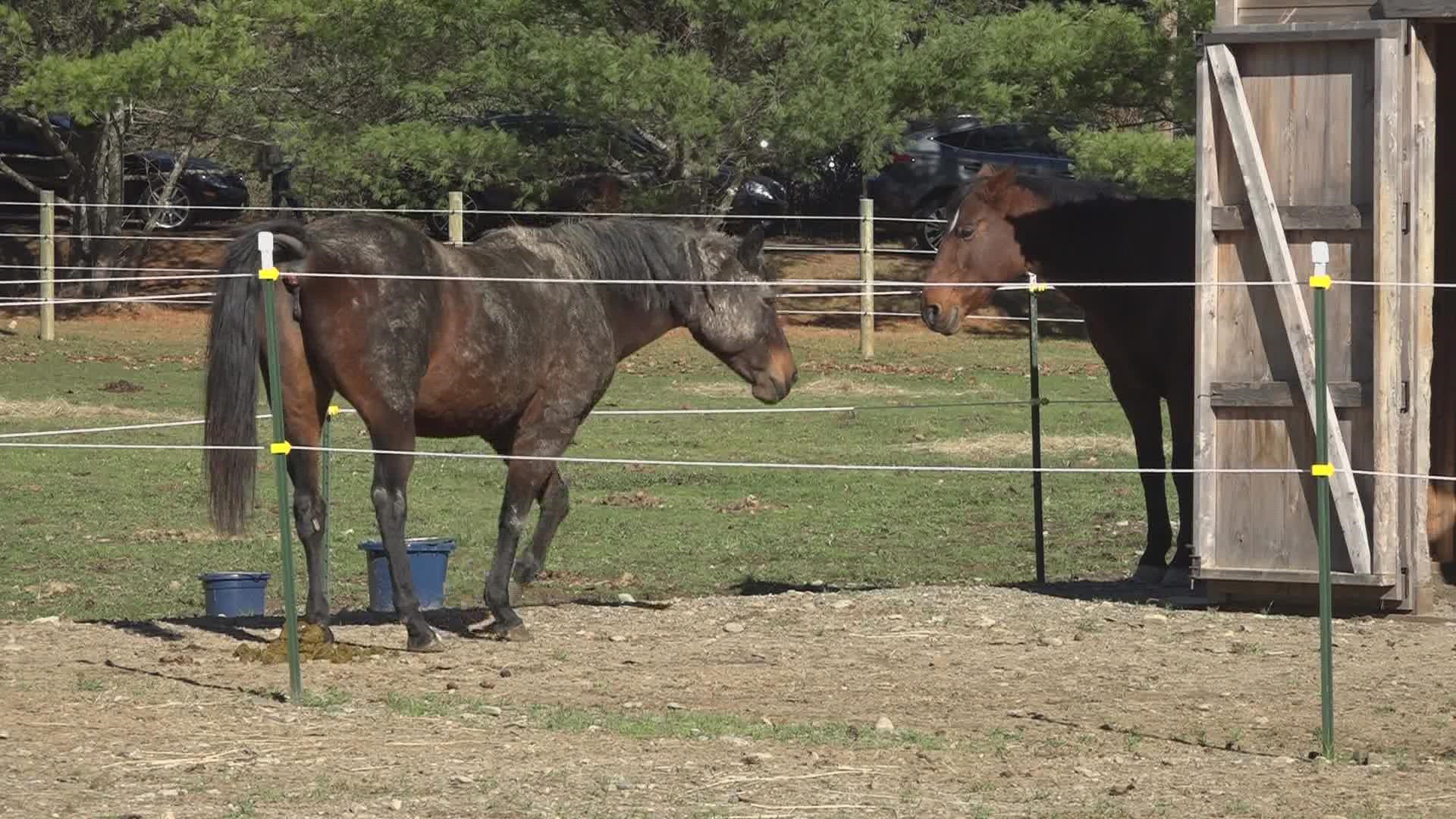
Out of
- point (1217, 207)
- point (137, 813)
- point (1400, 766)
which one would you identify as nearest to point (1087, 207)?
point (1217, 207)

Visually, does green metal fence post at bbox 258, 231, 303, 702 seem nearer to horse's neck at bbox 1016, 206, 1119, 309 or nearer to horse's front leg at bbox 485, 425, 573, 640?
horse's front leg at bbox 485, 425, 573, 640

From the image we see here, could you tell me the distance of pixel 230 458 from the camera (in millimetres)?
7867

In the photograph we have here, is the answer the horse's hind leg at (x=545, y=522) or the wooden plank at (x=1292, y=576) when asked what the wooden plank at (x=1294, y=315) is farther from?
the horse's hind leg at (x=545, y=522)

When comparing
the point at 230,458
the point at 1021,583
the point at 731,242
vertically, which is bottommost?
the point at 1021,583

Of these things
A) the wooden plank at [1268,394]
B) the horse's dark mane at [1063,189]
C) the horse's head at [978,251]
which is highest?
the horse's dark mane at [1063,189]

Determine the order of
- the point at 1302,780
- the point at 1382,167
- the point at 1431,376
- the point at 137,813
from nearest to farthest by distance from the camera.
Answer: the point at 137,813
the point at 1302,780
the point at 1382,167
the point at 1431,376

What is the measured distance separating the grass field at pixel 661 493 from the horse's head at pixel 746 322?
0.47 meters

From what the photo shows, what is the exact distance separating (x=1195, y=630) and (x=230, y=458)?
4183 millimetres

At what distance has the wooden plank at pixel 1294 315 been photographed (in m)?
9.07

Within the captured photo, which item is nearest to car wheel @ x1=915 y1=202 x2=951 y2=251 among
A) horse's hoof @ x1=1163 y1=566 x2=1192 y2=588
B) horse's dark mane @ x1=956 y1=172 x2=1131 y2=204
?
horse's dark mane @ x1=956 y1=172 x2=1131 y2=204

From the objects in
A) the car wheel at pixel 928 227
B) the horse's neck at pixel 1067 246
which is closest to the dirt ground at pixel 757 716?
the horse's neck at pixel 1067 246

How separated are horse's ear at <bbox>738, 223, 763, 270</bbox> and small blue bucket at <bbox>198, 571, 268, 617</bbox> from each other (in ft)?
8.82

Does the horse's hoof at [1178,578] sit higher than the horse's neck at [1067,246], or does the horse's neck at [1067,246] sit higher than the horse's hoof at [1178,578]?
the horse's neck at [1067,246]

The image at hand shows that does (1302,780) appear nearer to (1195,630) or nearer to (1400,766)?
(1400,766)
